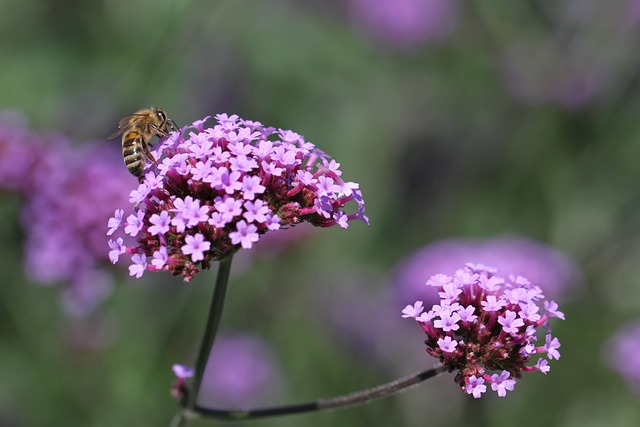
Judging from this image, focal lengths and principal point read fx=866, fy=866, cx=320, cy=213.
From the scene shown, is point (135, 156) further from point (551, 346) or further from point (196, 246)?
point (551, 346)

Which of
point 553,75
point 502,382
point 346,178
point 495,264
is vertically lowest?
point 502,382

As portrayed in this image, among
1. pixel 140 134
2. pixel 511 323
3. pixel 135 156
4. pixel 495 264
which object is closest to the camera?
pixel 511 323

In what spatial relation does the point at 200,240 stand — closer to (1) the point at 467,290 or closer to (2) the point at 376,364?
(1) the point at 467,290

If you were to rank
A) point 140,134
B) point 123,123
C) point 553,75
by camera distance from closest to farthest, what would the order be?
point 140,134, point 123,123, point 553,75

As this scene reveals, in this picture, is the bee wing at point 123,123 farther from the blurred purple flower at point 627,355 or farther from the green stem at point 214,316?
the blurred purple flower at point 627,355

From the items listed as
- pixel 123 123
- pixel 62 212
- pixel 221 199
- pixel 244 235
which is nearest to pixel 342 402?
pixel 244 235

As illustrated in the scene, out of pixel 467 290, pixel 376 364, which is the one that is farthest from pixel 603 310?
pixel 467 290

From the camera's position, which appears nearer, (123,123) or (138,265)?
(138,265)

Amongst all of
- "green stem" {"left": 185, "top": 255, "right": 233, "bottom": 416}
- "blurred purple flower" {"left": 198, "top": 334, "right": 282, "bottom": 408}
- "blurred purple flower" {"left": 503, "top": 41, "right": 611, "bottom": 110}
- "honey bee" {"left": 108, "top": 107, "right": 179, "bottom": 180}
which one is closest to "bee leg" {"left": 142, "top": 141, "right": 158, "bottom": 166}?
"honey bee" {"left": 108, "top": 107, "right": 179, "bottom": 180}
